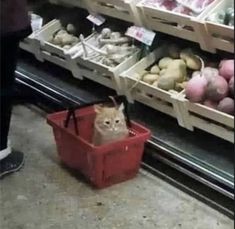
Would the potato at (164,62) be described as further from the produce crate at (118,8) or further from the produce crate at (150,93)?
the produce crate at (118,8)

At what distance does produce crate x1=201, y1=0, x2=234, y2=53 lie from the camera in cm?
214

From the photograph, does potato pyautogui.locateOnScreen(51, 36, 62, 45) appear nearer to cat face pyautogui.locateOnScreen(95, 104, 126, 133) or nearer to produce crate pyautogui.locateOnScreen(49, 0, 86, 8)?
produce crate pyautogui.locateOnScreen(49, 0, 86, 8)

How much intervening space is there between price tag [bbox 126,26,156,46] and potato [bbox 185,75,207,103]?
30cm

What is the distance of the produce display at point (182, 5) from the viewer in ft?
7.61

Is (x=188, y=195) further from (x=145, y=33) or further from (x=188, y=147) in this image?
(x=145, y=33)

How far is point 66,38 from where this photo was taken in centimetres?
292

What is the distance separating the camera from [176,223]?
7.59 feet

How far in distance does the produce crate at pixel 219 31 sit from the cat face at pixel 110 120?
470mm

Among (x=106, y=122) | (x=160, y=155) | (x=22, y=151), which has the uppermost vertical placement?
(x=106, y=122)

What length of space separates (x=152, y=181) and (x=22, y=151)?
0.64m

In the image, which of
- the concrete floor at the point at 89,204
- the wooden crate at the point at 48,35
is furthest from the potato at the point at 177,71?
the wooden crate at the point at 48,35

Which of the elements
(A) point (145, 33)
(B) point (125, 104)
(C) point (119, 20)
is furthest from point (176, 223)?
(C) point (119, 20)

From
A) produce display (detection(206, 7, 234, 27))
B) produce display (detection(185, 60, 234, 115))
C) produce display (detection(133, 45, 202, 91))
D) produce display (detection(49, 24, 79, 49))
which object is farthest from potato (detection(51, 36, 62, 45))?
produce display (detection(206, 7, 234, 27))

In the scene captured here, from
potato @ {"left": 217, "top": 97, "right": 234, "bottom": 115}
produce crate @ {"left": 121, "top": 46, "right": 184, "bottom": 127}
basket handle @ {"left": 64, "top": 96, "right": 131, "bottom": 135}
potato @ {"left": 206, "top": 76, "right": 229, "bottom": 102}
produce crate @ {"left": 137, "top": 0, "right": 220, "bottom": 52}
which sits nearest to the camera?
potato @ {"left": 206, "top": 76, "right": 229, "bottom": 102}
